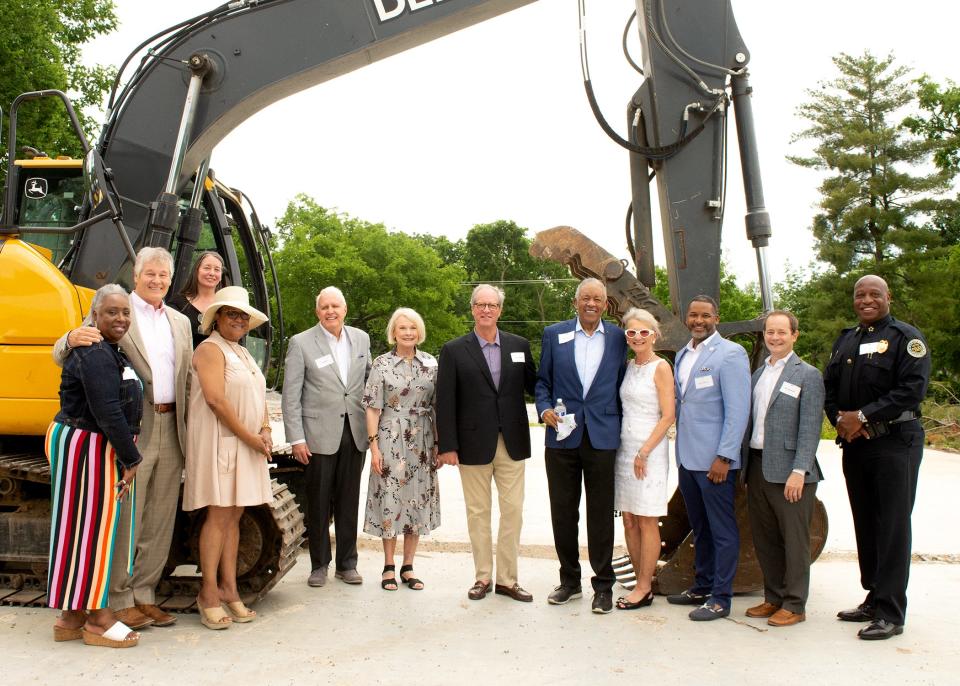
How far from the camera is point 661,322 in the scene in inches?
200

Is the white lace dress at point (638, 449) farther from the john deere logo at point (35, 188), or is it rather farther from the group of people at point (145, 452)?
the john deere logo at point (35, 188)

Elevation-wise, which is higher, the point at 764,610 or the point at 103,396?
the point at 103,396

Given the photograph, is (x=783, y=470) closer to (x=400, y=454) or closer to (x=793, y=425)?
(x=793, y=425)

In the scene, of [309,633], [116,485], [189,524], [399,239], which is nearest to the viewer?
[116,485]

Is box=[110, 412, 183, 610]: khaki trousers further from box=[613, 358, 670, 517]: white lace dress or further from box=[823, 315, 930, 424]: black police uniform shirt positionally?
box=[823, 315, 930, 424]: black police uniform shirt

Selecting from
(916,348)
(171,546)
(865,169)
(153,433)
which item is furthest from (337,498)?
(865,169)

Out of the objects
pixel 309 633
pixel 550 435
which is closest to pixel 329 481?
pixel 309 633

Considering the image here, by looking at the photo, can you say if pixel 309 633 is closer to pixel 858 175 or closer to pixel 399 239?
pixel 858 175

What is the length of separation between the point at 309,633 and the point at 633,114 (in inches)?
139

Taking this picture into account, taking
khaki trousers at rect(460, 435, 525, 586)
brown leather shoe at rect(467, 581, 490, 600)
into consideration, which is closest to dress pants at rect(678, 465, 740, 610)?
khaki trousers at rect(460, 435, 525, 586)

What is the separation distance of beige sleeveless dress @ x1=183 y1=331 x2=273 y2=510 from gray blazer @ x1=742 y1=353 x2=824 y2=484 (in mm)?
2632

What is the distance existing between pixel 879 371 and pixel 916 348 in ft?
0.67

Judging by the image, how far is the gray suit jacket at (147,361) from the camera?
4191 millimetres

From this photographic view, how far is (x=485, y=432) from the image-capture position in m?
4.86
